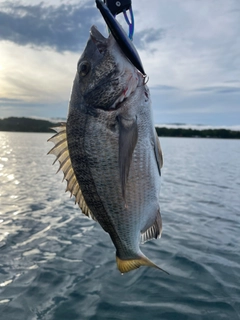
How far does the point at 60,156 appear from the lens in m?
2.83

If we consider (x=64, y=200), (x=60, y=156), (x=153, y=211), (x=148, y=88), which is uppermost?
(x=148, y=88)

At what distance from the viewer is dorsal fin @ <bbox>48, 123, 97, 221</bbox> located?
2.80 metres

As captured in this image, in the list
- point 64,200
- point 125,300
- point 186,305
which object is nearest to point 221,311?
point 186,305

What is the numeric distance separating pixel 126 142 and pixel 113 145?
0.11 metres

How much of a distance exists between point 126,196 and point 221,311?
4.51 m

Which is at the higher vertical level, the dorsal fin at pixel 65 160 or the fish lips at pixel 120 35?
the fish lips at pixel 120 35

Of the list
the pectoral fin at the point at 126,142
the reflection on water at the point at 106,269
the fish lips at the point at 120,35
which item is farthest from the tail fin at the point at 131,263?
the reflection on water at the point at 106,269

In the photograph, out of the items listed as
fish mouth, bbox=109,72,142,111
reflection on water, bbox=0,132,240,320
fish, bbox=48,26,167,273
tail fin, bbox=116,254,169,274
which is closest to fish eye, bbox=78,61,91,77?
fish, bbox=48,26,167,273

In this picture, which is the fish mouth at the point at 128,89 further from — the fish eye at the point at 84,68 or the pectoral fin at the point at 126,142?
the fish eye at the point at 84,68

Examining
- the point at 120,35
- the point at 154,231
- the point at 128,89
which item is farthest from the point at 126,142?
the point at 154,231

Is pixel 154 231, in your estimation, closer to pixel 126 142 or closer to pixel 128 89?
pixel 126 142

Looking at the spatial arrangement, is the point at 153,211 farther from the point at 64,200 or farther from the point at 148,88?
the point at 64,200

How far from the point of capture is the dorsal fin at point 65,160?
280cm

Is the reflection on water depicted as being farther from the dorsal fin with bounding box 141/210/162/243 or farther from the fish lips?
the fish lips
